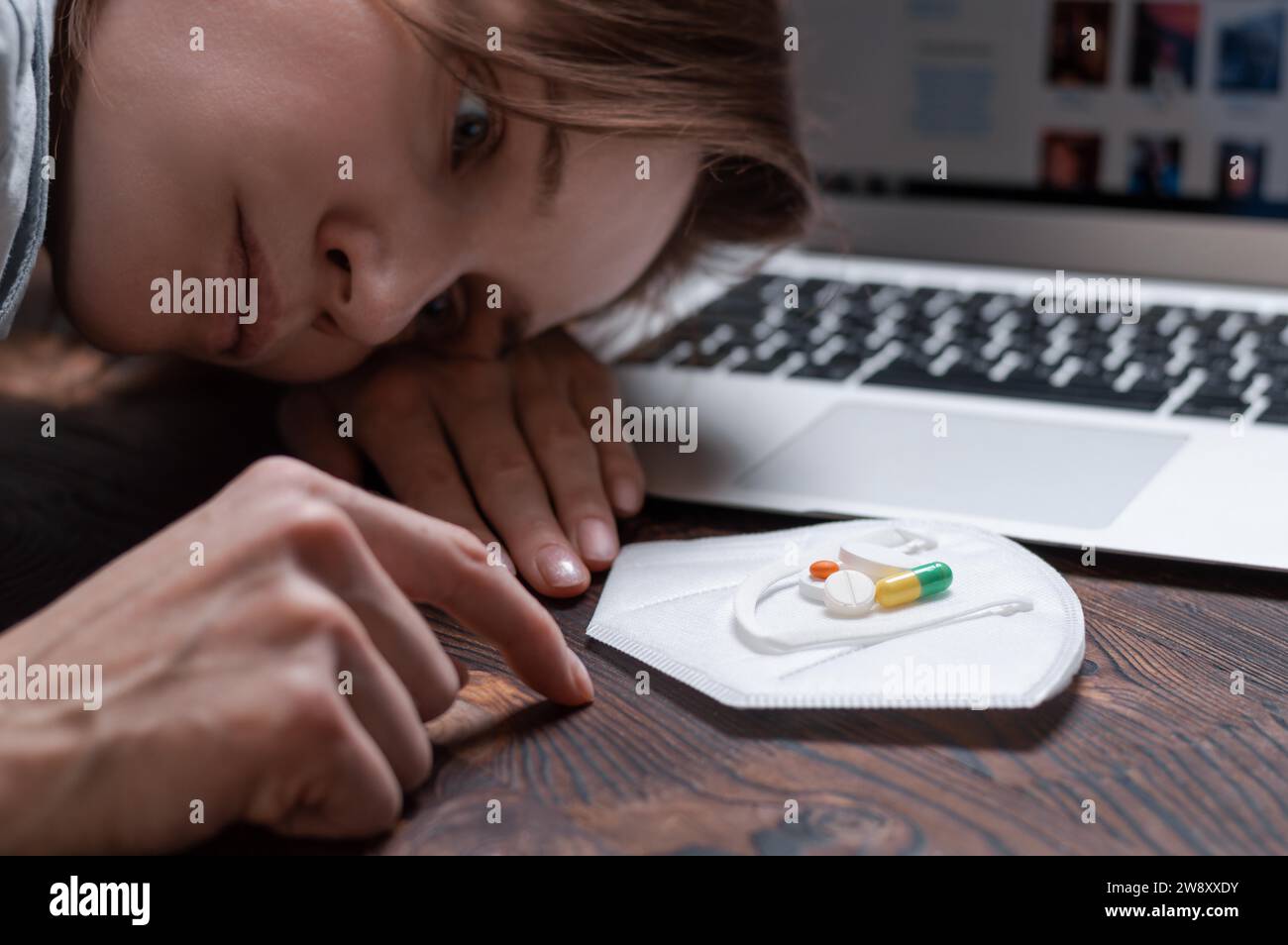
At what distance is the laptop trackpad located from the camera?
0.59 meters

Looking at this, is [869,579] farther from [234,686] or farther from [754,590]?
[234,686]

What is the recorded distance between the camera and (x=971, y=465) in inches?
25.2

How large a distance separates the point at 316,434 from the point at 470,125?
198mm

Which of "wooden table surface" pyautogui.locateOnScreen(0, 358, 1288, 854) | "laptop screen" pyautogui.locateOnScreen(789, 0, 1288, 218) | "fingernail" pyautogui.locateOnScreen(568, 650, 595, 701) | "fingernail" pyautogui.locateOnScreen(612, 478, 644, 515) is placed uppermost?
"laptop screen" pyautogui.locateOnScreen(789, 0, 1288, 218)

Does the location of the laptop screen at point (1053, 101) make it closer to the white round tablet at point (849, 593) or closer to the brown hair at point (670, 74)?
the brown hair at point (670, 74)

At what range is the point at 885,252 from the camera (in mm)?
1008

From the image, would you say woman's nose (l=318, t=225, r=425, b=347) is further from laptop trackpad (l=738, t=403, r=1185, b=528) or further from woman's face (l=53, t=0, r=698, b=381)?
laptop trackpad (l=738, t=403, r=1185, b=528)

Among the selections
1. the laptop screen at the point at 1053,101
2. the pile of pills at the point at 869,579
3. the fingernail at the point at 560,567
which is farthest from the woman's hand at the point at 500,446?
the laptop screen at the point at 1053,101

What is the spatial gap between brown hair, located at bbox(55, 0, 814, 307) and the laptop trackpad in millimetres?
162

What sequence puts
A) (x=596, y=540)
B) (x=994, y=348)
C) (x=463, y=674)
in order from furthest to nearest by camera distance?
1. (x=994, y=348)
2. (x=596, y=540)
3. (x=463, y=674)

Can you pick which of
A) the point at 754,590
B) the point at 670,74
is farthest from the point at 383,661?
the point at 670,74

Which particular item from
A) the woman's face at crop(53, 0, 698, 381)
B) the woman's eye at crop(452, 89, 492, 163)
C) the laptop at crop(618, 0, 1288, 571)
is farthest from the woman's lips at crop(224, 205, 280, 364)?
the laptop at crop(618, 0, 1288, 571)

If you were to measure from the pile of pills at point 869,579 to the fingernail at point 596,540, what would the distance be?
0.10 meters
